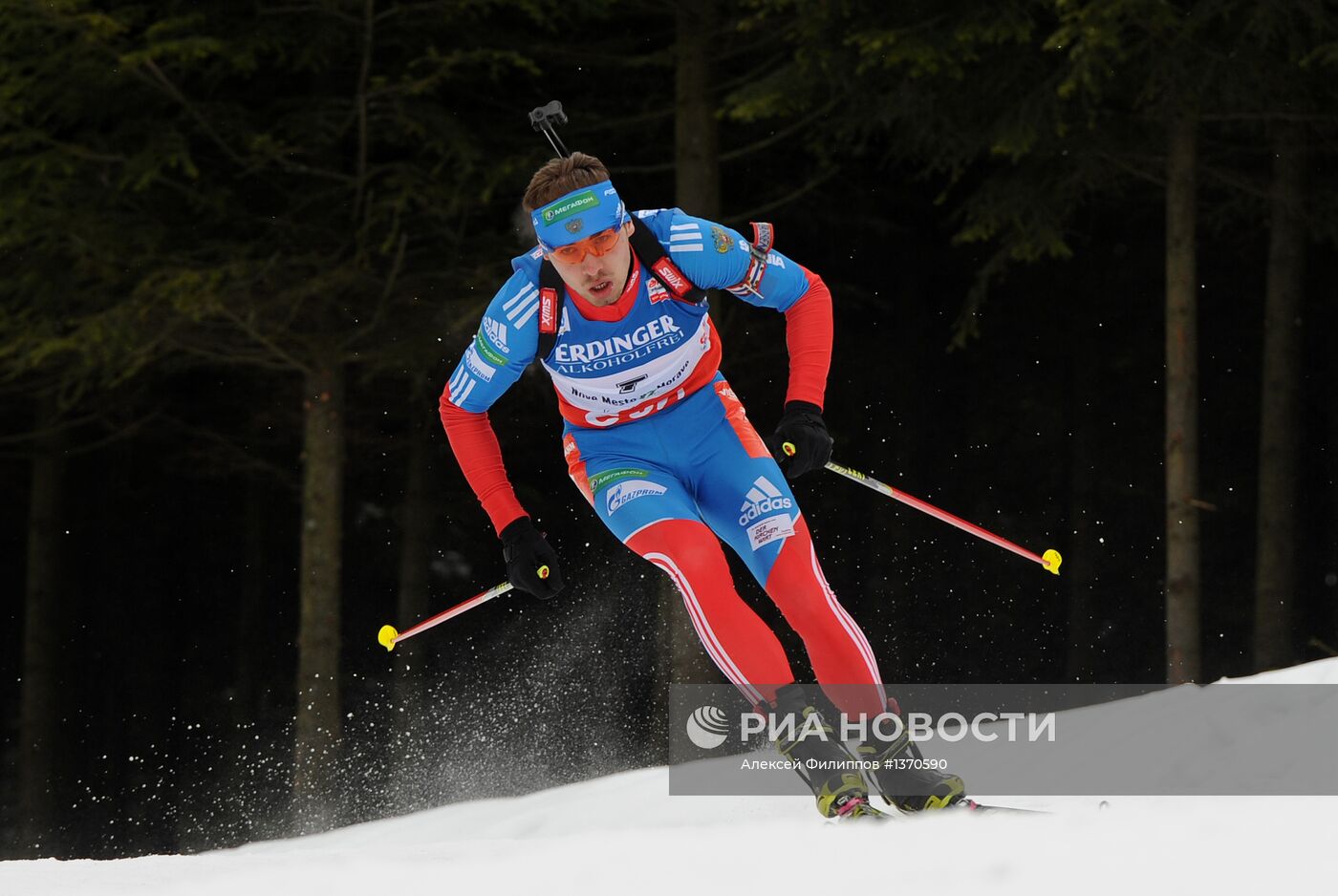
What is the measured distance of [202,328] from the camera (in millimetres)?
10094

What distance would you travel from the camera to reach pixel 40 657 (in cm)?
1445

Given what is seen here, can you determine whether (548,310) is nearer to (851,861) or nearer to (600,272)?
(600,272)

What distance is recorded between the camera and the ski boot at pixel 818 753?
445cm

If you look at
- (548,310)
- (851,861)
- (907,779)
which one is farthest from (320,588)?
(851,861)

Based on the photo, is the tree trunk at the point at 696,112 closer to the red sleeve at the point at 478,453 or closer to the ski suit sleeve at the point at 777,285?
the ski suit sleeve at the point at 777,285

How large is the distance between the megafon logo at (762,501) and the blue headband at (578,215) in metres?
1.05

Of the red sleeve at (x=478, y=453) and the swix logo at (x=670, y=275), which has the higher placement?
the swix logo at (x=670, y=275)

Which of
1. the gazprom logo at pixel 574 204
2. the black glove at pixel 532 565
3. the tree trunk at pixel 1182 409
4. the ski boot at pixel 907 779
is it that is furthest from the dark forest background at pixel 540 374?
the ski boot at pixel 907 779

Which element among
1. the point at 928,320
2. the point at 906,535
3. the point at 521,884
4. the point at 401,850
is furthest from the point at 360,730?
the point at 521,884

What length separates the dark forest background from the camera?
30.3ft

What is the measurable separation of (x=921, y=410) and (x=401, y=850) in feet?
36.5

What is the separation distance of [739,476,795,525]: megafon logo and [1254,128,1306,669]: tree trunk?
6742mm

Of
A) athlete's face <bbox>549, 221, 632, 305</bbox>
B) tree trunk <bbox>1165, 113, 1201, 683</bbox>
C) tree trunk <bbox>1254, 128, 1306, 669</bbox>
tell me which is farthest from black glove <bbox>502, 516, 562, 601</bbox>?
tree trunk <bbox>1254, 128, 1306, 669</bbox>

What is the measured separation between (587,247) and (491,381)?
668 millimetres
